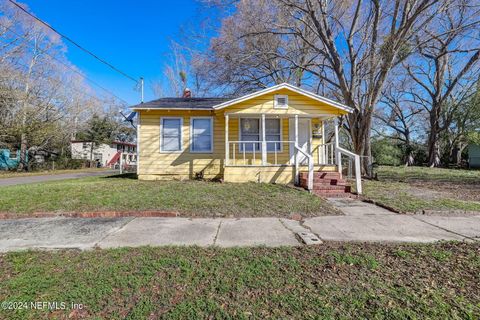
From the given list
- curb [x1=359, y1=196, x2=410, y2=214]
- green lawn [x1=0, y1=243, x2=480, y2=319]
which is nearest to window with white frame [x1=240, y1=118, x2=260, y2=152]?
curb [x1=359, y1=196, x2=410, y2=214]

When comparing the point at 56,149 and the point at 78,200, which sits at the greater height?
the point at 56,149

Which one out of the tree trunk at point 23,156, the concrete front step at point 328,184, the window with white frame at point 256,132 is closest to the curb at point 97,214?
the concrete front step at point 328,184

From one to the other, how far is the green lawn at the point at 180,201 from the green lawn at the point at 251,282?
2137 millimetres

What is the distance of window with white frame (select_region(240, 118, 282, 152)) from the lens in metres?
10.7

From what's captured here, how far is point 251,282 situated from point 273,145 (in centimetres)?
846

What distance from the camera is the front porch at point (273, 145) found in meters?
9.29

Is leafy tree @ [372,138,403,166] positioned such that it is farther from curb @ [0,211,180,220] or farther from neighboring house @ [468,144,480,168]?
curb @ [0,211,180,220]

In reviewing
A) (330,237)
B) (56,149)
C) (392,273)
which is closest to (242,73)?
(330,237)

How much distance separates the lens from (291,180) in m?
9.20

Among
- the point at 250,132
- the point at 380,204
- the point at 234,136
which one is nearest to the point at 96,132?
the point at 234,136

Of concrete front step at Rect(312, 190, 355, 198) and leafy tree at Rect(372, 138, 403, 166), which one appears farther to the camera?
leafy tree at Rect(372, 138, 403, 166)

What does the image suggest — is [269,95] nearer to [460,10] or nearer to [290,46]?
[290,46]

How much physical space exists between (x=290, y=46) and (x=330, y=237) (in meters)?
14.0

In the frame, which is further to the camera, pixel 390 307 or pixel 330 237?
pixel 330 237
